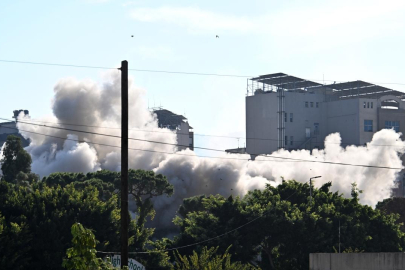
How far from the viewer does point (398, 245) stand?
76750mm

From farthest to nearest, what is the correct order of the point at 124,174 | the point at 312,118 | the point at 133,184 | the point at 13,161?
the point at 312,118
the point at 13,161
the point at 133,184
the point at 124,174

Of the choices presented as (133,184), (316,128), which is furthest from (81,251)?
(316,128)

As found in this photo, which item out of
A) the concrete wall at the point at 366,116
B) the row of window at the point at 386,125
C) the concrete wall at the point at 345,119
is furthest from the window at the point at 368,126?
the concrete wall at the point at 345,119

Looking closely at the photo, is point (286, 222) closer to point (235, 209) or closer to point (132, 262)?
point (235, 209)

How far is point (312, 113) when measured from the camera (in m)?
164

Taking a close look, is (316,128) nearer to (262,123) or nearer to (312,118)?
(312,118)

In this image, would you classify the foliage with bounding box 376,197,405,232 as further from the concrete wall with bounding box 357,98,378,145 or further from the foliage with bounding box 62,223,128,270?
the foliage with bounding box 62,223,128,270

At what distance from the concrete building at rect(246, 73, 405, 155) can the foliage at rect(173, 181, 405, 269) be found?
8282 centimetres

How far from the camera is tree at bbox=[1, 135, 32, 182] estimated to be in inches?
4523

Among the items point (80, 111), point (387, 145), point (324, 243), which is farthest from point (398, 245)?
point (80, 111)

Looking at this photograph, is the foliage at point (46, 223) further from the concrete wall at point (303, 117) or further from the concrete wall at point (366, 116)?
the concrete wall at point (366, 116)

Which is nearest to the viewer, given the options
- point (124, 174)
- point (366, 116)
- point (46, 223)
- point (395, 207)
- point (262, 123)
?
point (124, 174)

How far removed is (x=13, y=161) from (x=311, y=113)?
71.4m

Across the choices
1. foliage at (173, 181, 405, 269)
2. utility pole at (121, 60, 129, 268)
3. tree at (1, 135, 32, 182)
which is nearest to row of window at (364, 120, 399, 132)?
tree at (1, 135, 32, 182)
